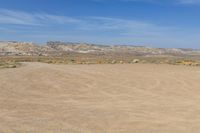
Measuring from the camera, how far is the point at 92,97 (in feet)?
51.3

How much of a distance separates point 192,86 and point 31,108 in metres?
11.4

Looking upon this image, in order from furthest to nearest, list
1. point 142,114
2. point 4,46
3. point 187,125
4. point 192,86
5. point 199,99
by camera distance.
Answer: point 4,46 < point 192,86 < point 199,99 < point 142,114 < point 187,125

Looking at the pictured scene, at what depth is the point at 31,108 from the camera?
12.7 metres

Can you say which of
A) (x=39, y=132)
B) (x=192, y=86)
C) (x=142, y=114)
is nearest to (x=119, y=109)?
(x=142, y=114)

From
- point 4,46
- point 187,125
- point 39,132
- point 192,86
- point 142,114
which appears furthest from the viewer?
point 4,46

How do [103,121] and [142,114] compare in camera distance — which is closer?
[103,121]

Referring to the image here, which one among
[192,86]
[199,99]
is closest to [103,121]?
[199,99]

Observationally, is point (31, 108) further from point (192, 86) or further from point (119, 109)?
point (192, 86)

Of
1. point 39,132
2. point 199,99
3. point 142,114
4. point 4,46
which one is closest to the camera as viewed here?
point 39,132

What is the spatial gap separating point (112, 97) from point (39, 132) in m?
7.07

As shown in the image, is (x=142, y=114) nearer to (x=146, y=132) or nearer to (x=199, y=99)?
(x=146, y=132)

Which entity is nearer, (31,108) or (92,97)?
(31,108)

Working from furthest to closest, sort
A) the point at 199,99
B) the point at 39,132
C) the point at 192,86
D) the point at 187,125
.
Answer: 1. the point at 192,86
2. the point at 199,99
3. the point at 187,125
4. the point at 39,132

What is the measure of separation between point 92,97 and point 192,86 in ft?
25.3
